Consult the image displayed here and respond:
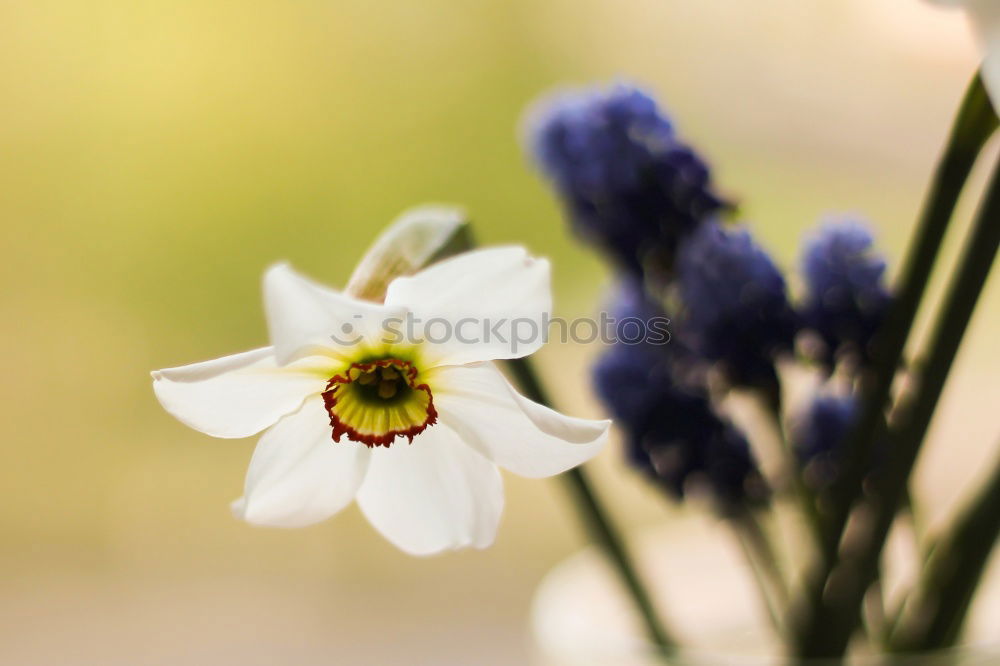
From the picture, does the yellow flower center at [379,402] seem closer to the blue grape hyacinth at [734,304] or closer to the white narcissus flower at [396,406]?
the white narcissus flower at [396,406]

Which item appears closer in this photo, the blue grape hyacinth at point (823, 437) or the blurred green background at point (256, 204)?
the blue grape hyacinth at point (823, 437)

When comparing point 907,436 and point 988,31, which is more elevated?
point 988,31


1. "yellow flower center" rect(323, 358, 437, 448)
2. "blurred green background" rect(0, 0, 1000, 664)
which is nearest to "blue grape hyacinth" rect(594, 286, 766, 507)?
"yellow flower center" rect(323, 358, 437, 448)

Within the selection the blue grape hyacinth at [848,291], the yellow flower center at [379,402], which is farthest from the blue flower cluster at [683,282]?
the yellow flower center at [379,402]

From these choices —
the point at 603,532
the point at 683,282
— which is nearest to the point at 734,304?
the point at 683,282

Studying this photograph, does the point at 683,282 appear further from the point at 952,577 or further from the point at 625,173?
the point at 952,577

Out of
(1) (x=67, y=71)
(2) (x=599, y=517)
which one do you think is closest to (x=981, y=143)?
(2) (x=599, y=517)

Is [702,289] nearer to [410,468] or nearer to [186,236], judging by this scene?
[410,468]

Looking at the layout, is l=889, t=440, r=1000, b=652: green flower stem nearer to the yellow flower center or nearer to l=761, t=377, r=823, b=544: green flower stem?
l=761, t=377, r=823, b=544: green flower stem
